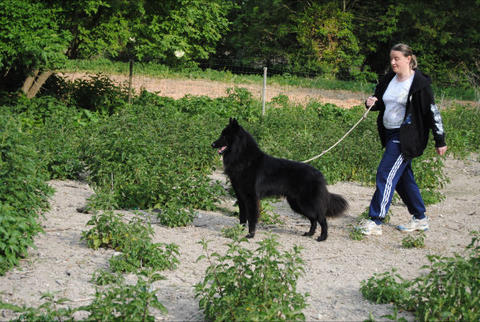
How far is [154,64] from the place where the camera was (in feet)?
65.2

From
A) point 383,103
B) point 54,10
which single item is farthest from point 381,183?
point 54,10

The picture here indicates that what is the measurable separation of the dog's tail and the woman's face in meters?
1.61

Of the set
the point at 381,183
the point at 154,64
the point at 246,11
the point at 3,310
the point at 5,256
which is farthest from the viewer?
the point at 246,11

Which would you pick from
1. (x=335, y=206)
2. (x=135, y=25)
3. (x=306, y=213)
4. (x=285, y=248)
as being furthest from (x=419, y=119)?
(x=135, y=25)

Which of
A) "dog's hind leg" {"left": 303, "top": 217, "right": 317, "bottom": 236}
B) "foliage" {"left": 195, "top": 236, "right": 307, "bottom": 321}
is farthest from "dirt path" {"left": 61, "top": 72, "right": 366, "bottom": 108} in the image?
"foliage" {"left": 195, "top": 236, "right": 307, "bottom": 321}

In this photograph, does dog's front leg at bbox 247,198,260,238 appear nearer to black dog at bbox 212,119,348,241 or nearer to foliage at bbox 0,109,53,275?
black dog at bbox 212,119,348,241

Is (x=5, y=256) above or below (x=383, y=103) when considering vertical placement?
below

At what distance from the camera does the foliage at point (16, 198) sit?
14.0ft

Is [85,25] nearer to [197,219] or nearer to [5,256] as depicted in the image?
[197,219]

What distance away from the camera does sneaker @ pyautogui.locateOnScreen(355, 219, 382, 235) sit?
612 cm

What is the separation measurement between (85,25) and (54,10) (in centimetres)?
115

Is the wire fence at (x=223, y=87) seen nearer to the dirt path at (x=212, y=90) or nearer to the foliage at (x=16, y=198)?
the dirt path at (x=212, y=90)

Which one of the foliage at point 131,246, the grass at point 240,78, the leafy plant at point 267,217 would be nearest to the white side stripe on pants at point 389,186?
the leafy plant at point 267,217

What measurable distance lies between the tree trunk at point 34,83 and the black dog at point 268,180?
7.28 metres
